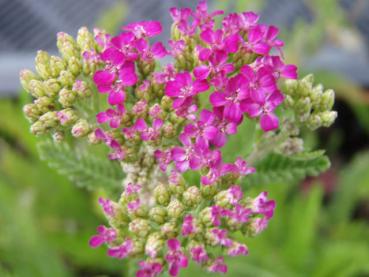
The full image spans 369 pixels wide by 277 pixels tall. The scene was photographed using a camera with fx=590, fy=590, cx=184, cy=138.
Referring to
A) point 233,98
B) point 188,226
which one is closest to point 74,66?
point 233,98

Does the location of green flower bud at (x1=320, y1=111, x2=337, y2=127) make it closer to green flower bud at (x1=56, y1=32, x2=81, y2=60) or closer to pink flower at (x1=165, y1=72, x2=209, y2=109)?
pink flower at (x1=165, y1=72, x2=209, y2=109)

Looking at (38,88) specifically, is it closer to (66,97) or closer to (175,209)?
(66,97)

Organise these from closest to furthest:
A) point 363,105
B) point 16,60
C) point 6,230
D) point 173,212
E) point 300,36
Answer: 1. point 173,212
2. point 6,230
3. point 300,36
4. point 363,105
5. point 16,60

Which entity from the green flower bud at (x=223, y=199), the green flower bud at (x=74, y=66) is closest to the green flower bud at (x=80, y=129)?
the green flower bud at (x=74, y=66)

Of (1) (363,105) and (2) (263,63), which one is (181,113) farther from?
(1) (363,105)

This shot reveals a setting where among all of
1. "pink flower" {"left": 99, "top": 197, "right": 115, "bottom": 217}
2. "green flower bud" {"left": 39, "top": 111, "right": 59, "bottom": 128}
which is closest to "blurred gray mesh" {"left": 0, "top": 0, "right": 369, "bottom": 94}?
"green flower bud" {"left": 39, "top": 111, "right": 59, "bottom": 128}

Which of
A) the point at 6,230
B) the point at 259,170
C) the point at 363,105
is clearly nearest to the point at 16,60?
the point at 6,230
